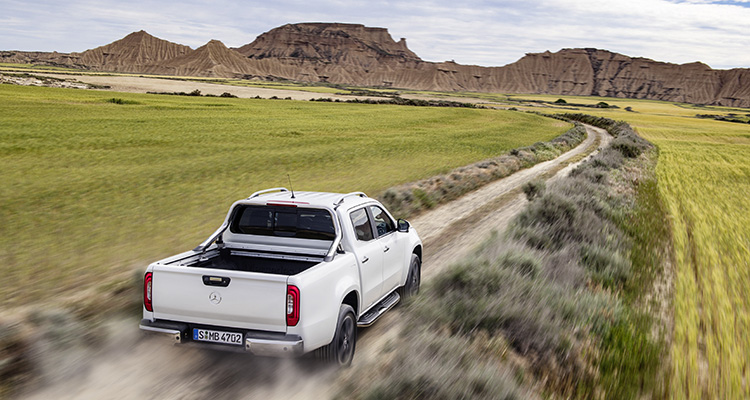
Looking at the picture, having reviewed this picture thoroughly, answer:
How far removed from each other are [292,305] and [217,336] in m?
0.86

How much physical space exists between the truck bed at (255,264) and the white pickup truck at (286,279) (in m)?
0.01

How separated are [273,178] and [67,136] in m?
14.6

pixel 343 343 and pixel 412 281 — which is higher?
pixel 343 343

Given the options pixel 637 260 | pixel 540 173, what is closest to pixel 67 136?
pixel 540 173

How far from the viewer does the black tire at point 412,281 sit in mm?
8117

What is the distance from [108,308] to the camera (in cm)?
752

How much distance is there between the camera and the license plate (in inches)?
209

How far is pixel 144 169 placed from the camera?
21344 millimetres

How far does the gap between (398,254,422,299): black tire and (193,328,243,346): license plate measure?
3265 millimetres

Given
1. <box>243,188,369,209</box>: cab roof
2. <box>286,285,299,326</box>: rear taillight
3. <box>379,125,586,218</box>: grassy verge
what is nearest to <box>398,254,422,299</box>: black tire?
<box>243,188,369,209</box>: cab roof

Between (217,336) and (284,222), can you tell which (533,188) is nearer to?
(284,222)

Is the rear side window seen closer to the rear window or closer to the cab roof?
the cab roof

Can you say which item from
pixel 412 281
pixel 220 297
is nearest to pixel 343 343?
pixel 220 297

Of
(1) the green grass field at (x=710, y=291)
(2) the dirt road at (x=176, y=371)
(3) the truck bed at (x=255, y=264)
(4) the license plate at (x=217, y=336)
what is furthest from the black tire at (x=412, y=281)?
(1) the green grass field at (x=710, y=291)
